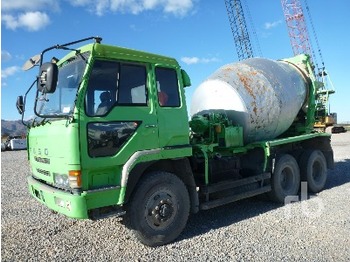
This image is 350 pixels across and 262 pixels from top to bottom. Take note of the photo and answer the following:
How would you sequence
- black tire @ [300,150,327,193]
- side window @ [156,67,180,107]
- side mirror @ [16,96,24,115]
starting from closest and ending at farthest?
side window @ [156,67,180,107] → side mirror @ [16,96,24,115] → black tire @ [300,150,327,193]

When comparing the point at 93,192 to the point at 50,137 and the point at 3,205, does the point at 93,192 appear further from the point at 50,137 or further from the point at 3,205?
the point at 3,205

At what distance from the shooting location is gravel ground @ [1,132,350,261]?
185 inches

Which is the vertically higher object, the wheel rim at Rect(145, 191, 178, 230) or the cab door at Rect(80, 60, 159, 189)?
the cab door at Rect(80, 60, 159, 189)

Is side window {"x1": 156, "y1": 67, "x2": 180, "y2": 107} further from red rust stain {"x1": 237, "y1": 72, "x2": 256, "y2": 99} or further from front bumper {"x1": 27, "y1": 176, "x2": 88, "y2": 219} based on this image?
red rust stain {"x1": 237, "y1": 72, "x2": 256, "y2": 99}

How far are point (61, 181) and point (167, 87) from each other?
2175 millimetres

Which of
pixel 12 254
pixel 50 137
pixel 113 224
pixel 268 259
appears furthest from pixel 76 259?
pixel 268 259

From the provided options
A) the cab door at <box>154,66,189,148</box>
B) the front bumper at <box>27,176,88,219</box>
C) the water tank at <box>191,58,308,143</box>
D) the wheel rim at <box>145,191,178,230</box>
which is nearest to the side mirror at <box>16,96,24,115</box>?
the front bumper at <box>27,176,88,219</box>

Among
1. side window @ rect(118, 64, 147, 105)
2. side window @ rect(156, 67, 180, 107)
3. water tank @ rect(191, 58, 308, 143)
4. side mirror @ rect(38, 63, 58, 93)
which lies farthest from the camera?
water tank @ rect(191, 58, 308, 143)

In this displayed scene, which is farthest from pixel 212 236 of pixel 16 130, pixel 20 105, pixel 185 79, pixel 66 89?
pixel 16 130

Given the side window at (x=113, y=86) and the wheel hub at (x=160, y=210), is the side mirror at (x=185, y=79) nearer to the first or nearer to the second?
the side window at (x=113, y=86)

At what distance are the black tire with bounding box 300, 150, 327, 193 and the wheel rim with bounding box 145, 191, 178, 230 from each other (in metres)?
4.50

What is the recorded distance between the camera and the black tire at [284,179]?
24.2 feet

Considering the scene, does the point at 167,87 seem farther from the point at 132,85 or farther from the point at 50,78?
the point at 50,78

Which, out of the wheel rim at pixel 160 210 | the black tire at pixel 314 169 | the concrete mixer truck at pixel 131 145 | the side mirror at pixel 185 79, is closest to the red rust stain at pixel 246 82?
the concrete mixer truck at pixel 131 145
